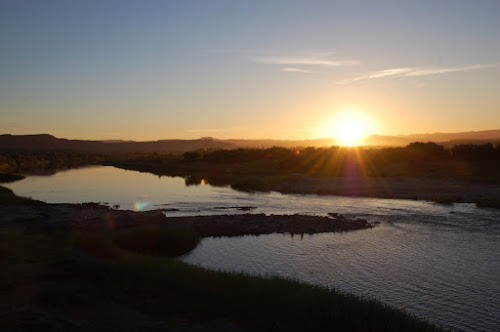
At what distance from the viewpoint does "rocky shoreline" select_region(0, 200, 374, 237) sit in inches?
1029

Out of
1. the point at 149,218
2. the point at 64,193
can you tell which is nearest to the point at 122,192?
the point at 64,193

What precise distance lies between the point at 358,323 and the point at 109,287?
7.36 m

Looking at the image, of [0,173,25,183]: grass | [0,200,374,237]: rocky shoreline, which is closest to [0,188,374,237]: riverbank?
[0,200,374,237]: rocky shoreline

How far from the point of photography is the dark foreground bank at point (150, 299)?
37.5 feet

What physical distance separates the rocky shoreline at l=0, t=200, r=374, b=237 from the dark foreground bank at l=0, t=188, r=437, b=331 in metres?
7.15

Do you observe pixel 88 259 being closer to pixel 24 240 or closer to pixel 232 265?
pixel 24 240

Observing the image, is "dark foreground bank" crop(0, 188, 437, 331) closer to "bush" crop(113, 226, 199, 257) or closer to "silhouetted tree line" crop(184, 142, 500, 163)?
"bush" crop(113, 226, 199, 257)

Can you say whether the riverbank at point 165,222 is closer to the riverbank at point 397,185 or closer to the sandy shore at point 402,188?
the sandy shore at point 402,188

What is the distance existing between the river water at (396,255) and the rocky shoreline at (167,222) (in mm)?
1335

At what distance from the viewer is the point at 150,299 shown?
13.2 m

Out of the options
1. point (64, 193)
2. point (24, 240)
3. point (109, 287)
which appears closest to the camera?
point (109, 287)

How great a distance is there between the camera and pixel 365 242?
24.9 m

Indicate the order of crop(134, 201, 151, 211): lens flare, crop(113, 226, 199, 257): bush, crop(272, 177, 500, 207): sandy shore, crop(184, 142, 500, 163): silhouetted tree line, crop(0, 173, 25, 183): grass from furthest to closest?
crop(184, 142, 500, 163): silhouetted tree line → crop(0, 173, 25, 183): grass → crop(272, 177, 500, 207): sandy shore → crop(134, 201, 151, 211): lens flare → crop(113, 226, 199, 257): bush

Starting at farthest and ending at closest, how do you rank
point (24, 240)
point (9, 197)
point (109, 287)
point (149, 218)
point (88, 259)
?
point (9, 197) → point (149, 218) → point (24, 240) → point (88, 259) → point (109, 287)
